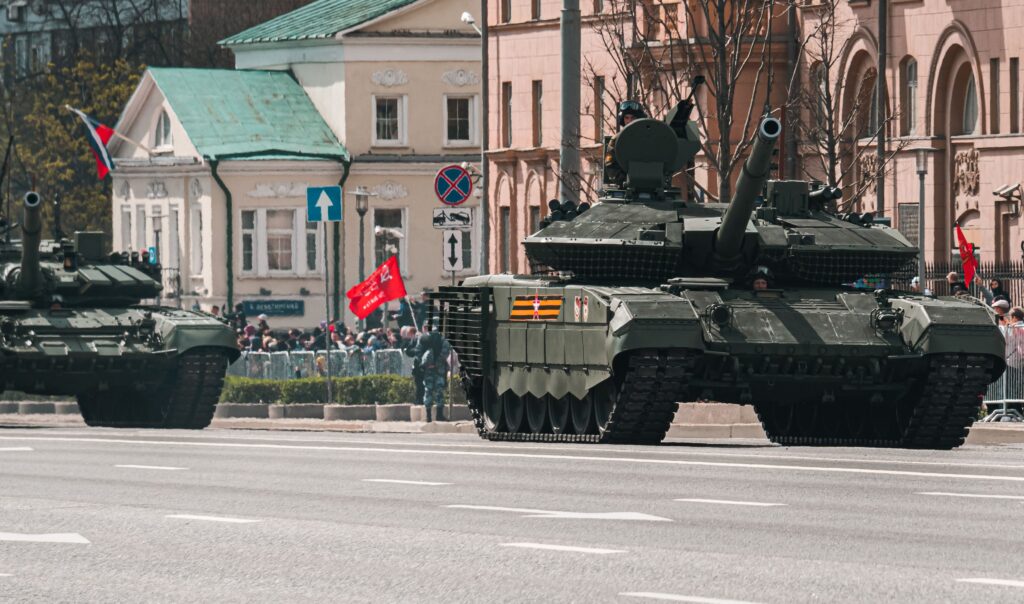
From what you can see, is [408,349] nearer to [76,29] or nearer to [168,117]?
[168,117]

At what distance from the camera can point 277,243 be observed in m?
69.1

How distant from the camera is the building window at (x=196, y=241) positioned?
68.7m

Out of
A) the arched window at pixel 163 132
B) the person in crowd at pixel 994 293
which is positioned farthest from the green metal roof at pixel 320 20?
the person in crowd at pixel 994 293

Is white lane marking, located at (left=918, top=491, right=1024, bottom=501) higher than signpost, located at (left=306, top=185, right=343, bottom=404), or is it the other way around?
signpost, located at (left=306, top=185, right=343, bottom=404)

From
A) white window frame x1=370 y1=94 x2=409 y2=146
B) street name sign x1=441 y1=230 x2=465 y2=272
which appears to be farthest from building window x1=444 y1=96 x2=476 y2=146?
street name sign x1=441 y1=230 x2=465 y2=272

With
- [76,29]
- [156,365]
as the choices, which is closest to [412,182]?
[76,29]

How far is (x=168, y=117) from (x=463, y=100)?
292 inches

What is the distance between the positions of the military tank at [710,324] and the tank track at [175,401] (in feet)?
19.3

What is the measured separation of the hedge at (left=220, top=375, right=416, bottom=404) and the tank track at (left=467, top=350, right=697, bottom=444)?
16.2 meters

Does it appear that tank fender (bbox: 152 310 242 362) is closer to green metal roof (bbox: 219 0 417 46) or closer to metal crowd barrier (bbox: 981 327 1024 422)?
metal crowd barrier (bbox: 981 327 1024 422)

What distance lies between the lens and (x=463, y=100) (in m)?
69.4

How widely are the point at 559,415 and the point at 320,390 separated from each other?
1575 centimetres

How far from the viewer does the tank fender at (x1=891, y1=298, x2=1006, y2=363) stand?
22.6 meters

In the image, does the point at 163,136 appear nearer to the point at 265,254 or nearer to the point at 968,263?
the point at 265,254
